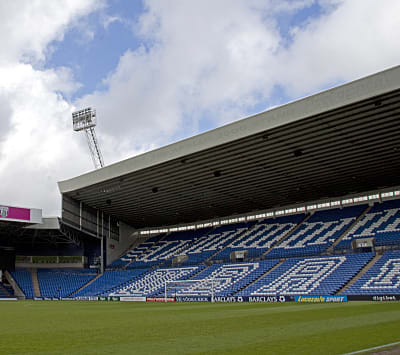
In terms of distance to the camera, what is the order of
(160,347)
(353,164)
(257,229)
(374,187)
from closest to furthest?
(160,347) → (353,164) → (374,187) → (257,229)

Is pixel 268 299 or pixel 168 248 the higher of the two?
pixel 168 248

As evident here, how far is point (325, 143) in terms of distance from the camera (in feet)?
104

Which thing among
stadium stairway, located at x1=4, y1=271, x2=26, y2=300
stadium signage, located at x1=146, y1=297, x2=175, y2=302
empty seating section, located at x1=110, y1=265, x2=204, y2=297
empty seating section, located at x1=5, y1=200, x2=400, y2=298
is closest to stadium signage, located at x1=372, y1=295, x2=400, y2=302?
empty seating section, located at x1=5, y1=200, x2=400, y2=298

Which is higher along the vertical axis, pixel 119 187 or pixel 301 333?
pixel 119 187

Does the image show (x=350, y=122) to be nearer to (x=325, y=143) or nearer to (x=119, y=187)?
(x=325, y=143)

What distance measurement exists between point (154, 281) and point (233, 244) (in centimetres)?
928

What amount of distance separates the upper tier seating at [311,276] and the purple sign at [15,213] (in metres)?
24.5

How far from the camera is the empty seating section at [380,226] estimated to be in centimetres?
3578

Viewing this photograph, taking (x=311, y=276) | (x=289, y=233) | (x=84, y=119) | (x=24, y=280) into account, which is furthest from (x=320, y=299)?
(x=24, y=280)

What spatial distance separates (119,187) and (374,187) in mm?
24750

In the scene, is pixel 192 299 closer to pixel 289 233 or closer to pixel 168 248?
pixel 289 233

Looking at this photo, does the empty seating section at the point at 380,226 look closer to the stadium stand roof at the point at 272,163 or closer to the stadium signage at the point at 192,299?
the stadium stand roof at the point at 272,163

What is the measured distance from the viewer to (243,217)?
2092 inches

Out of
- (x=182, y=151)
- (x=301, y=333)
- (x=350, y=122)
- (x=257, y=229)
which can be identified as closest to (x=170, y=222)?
(x=257, y=229)
